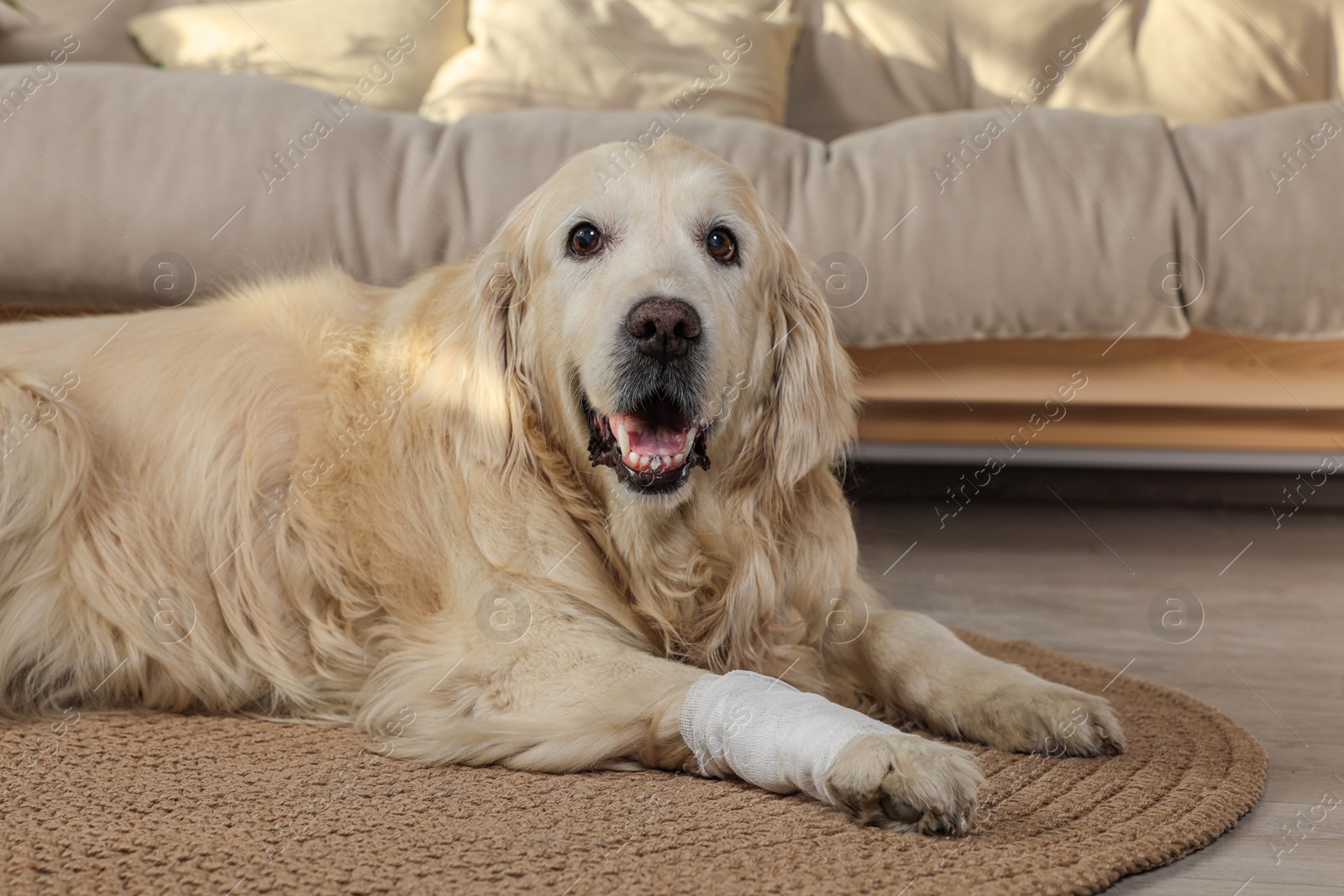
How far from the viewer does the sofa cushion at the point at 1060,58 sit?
3920 millimetres

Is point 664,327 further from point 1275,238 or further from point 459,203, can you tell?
point 1275,238

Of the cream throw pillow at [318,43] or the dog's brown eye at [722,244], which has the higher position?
the cream throw pillow at [318,43]

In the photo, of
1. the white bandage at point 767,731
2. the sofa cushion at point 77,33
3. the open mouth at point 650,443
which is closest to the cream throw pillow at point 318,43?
the sofa cushion at point 77,33

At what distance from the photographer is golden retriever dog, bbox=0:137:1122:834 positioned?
1640 mm

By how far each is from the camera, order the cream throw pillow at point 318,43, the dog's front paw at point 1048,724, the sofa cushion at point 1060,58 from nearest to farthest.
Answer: the dog's front paw at point 1048,724, the cream throw pillow at point 318,43, the sofa cushion at point 1060,58

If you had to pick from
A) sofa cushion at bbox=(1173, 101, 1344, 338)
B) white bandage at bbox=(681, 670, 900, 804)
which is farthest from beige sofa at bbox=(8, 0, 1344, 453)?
white bandage at bbox=(681, 670, 900, 804)

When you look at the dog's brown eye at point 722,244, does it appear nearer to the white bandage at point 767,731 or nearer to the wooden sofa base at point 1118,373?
the white bandage at point 767,731

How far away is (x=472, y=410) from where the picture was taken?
1.77 metres

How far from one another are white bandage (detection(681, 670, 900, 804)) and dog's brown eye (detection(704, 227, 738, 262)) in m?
0.68

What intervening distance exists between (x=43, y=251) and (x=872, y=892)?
8.22ft

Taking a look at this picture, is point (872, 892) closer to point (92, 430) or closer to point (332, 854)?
point (332, 854)

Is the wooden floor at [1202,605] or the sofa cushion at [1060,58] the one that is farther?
the sofa cushion at [1060,58]

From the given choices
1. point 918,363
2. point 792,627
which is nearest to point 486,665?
point 792,627

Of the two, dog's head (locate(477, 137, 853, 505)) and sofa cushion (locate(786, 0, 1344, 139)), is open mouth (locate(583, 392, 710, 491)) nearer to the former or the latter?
dog's head (locate(477, 137, 853, 505))
